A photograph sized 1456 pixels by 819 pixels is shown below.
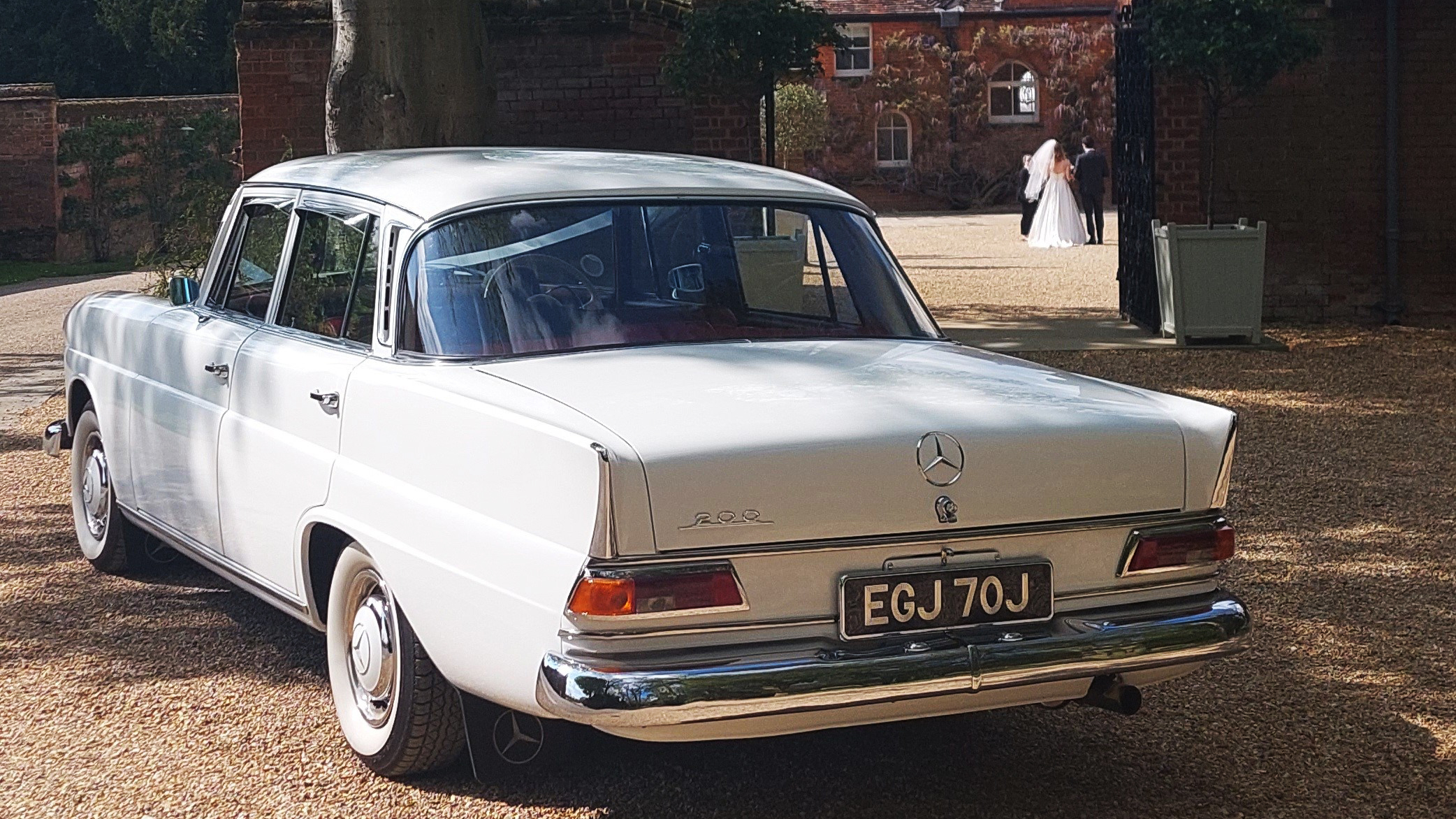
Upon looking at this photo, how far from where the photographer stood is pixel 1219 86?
1301 cm

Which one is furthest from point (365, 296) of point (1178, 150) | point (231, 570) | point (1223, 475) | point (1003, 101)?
point (1003, 101)

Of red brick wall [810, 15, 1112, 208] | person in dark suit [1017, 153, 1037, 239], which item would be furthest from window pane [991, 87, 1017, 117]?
person in dark suit [1017, 153, 1037, 239]

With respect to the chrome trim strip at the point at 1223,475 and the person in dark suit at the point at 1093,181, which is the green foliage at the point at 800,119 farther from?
the chrome trim strip at the point at 1223,475

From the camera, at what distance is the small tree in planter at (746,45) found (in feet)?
45.1

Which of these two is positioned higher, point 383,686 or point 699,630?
point 699,630

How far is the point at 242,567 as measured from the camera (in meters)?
4.92

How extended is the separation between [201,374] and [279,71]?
10329mm

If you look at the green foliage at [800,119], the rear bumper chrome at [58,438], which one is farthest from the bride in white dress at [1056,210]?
the rear bumper chrome at [58,438]

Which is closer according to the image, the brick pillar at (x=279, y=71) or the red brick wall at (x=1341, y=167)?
the red brick wall at (x=1341, y=167)

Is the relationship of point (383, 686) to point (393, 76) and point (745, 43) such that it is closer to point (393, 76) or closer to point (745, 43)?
point (393, 76)

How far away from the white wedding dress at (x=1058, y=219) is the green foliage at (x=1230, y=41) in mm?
14233

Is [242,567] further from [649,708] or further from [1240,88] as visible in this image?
[1240,88]

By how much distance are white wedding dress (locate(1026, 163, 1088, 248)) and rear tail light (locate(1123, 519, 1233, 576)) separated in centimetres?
2372

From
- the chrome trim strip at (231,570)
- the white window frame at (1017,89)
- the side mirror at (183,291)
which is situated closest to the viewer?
the chrome trim strip at (231,570)
